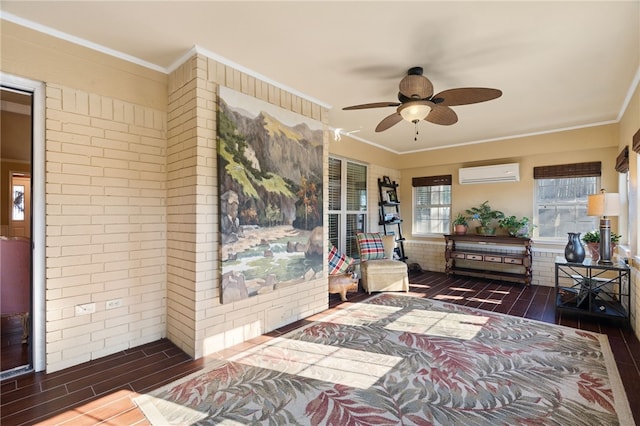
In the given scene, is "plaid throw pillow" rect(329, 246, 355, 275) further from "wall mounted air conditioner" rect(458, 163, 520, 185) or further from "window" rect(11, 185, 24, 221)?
"window" rect(11, 185, 24, 221)

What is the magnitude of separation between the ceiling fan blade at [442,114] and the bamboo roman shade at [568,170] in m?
3.37

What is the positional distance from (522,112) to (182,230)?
469cm

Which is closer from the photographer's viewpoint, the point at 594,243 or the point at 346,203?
the point at 594,243

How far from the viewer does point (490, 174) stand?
5727mm

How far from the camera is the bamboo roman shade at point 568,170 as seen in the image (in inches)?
191

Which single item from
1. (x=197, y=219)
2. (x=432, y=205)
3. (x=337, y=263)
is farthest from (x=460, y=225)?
(x=197, y=219)

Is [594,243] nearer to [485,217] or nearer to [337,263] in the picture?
[485,217]

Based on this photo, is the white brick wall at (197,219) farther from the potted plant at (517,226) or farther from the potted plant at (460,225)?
the potted plant at (517,226)

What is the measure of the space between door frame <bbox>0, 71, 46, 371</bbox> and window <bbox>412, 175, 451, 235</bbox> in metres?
6.33

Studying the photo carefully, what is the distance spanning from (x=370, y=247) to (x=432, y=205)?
91.5 inches

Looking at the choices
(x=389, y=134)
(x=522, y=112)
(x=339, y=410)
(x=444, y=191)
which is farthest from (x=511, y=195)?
(x=339, y=410)

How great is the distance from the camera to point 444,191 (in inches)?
259

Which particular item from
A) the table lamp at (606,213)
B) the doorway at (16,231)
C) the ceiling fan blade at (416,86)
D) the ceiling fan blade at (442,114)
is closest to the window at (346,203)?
the ceiling fan blade at (442,114)

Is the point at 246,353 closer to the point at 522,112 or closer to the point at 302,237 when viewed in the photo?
the point at 302,237
